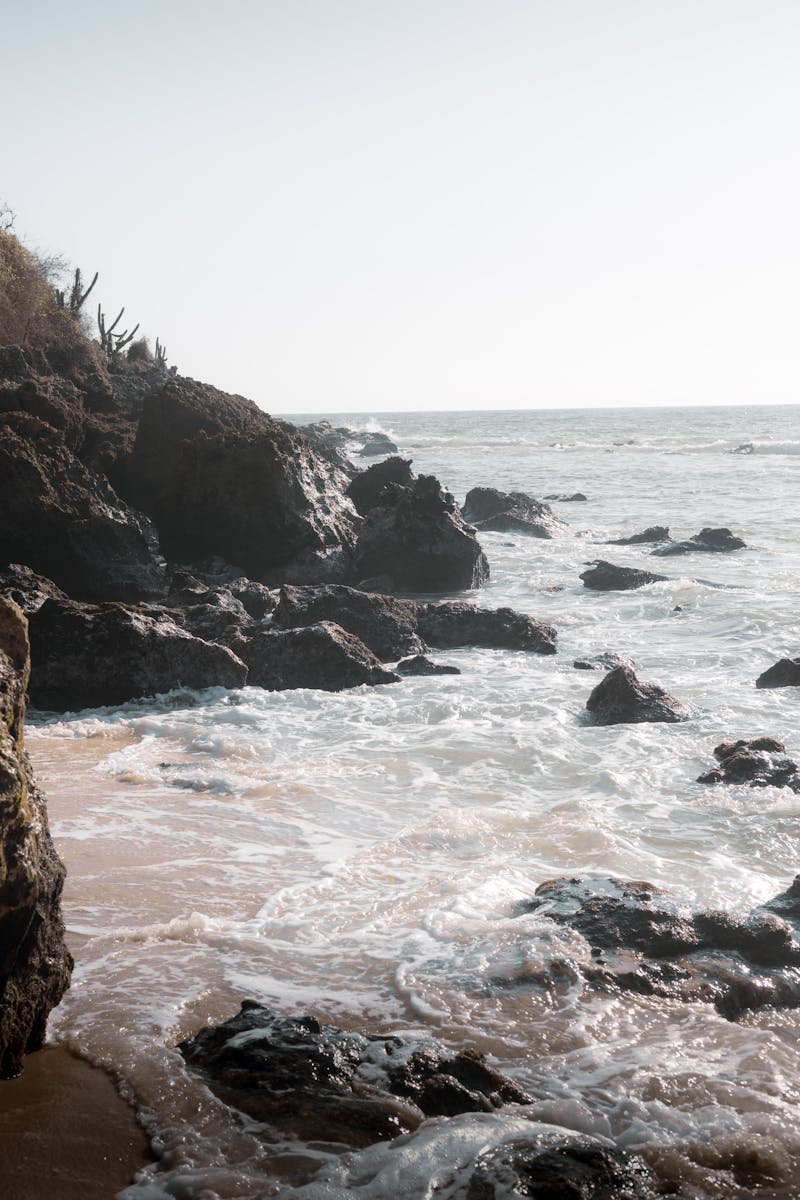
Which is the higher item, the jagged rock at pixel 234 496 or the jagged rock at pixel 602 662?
the jagged rock at pixel 234 496

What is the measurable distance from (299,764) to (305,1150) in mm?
4968

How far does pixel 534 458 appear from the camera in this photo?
56.9 metres

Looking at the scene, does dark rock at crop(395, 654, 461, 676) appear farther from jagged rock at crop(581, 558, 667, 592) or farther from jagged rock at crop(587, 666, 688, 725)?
jagged rock at crop(581, 558, 667, 592)

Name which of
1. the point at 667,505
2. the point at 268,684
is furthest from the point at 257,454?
the point at 667,505

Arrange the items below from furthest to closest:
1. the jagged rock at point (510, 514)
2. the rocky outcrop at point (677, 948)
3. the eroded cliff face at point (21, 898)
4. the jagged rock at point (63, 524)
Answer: the jagged rock at point (510, 514) < the jagged rock at point (63, 524) < the rocky outcrop at point (677, 948) < the eroded cliff face at point (21, 898)

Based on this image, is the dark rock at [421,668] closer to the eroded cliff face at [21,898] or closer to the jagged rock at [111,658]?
the jagged rock at [111,658]

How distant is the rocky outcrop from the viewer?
4672 millimetres

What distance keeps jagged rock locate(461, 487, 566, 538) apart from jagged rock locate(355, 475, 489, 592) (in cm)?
764

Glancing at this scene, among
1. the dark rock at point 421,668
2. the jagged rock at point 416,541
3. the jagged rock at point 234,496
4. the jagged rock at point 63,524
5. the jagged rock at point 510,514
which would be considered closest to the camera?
the dark rock at point 421,668

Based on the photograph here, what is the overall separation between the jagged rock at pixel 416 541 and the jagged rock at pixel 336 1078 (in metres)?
Answer: 12.5

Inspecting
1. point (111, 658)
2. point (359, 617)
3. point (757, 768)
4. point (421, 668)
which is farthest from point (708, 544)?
point (111, 658)

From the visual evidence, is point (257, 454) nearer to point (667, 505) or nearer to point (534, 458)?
point (667, 505)

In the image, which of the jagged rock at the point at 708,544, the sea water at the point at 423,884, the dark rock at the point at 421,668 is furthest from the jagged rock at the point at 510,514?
the dark rock at the point at 421,668

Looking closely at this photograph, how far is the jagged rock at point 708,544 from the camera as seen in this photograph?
21875 millimetres
